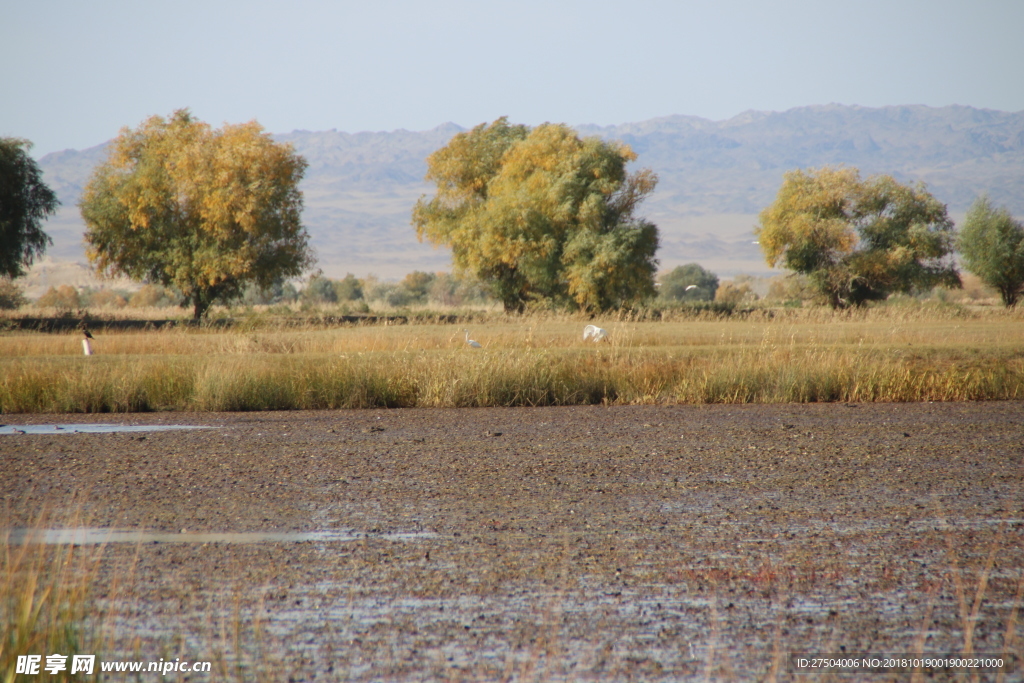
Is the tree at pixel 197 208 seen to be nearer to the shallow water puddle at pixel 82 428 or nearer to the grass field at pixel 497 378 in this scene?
the grass field at pixel 497 378

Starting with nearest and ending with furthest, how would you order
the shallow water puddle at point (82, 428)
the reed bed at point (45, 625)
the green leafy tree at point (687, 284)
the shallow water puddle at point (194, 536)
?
the reed bed at point (45, 625) < the shallow water puddle at point (194, 536) < the shallow water puddle at point (82, 428) < the green leafy tree at point (687, 284)

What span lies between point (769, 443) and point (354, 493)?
5.02 metres

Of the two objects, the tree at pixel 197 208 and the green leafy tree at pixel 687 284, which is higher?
the tree at pixel 197 208

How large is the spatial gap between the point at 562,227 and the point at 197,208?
1497 centimetres

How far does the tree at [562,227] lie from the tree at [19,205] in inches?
651

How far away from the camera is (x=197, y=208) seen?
1531 inches

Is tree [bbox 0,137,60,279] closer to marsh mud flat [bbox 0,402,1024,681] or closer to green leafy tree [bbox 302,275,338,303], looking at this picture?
marsh mud flat [bbox 0,402,1024,681]

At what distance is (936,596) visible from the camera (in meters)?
5.39

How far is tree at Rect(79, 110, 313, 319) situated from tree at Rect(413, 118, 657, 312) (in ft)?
26.0

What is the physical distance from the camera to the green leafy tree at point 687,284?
76.6 meters

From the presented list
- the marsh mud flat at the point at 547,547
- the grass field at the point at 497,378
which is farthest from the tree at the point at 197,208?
the marsh mud flat at the point at 547,547

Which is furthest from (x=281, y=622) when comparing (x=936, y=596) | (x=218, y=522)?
(x=936, y=596)

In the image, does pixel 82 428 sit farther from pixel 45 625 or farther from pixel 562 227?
pixel 562 227

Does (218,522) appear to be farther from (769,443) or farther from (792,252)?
(792,252)
